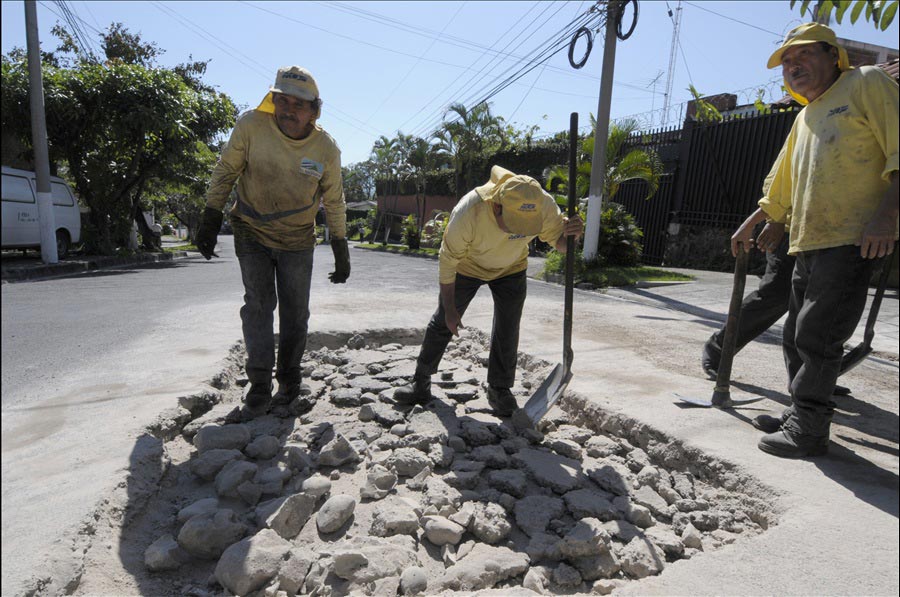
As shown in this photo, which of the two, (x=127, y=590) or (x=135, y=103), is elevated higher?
(x=135, y=103)

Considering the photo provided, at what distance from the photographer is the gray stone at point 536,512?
2.15 meters

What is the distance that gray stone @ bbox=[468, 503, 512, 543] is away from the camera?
2.08 metres

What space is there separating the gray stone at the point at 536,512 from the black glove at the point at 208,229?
214 centimetres

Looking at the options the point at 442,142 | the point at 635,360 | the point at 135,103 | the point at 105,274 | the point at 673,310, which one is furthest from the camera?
the point at 442,142

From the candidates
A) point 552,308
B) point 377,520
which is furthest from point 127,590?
point 552,308

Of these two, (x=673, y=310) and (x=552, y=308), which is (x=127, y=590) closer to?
(x=552, y=308)

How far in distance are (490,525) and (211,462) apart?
1286 mm

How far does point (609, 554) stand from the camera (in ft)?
6.31

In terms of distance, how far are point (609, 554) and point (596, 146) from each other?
9150mm

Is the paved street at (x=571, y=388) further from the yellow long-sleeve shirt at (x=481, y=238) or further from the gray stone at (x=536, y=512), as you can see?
the yellow long-sleeve shirt at (x=481, y=238)

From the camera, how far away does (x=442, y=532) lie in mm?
2039

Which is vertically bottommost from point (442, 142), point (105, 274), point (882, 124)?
point (105, 274)

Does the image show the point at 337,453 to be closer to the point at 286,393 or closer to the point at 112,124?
the point at 286,393

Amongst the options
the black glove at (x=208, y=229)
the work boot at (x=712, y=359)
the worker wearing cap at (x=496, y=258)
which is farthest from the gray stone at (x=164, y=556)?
the work boot at (x=712, y=359)
